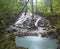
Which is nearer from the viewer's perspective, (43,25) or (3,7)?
(3,7)

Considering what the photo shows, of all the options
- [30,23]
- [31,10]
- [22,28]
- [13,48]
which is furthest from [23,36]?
[31,10]

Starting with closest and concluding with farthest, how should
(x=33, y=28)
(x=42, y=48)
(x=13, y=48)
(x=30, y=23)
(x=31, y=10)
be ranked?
(x=13, y=48), (x=42, y=48), (x=33, y=28), (x=30, y=23), (x=31, y=10)

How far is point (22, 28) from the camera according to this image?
1180 centimetres

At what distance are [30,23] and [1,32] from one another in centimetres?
795

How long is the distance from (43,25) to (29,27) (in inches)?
54.0

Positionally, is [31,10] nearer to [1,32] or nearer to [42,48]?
[42,48]

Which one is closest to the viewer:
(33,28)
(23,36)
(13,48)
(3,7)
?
(3,7)

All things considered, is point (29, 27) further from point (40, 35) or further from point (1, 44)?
point (1, 44)

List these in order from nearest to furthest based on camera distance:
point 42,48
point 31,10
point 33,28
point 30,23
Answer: point 42,48 < point 33,28 < point 30,23 < point 31,10

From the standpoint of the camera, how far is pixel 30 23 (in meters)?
12.6

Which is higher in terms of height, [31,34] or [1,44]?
[1,44]

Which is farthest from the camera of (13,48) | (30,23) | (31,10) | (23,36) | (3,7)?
(31,10)

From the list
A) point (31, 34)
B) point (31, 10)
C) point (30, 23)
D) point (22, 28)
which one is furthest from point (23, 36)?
point (31, 10)

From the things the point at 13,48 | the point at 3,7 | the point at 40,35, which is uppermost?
the point at 3,7
